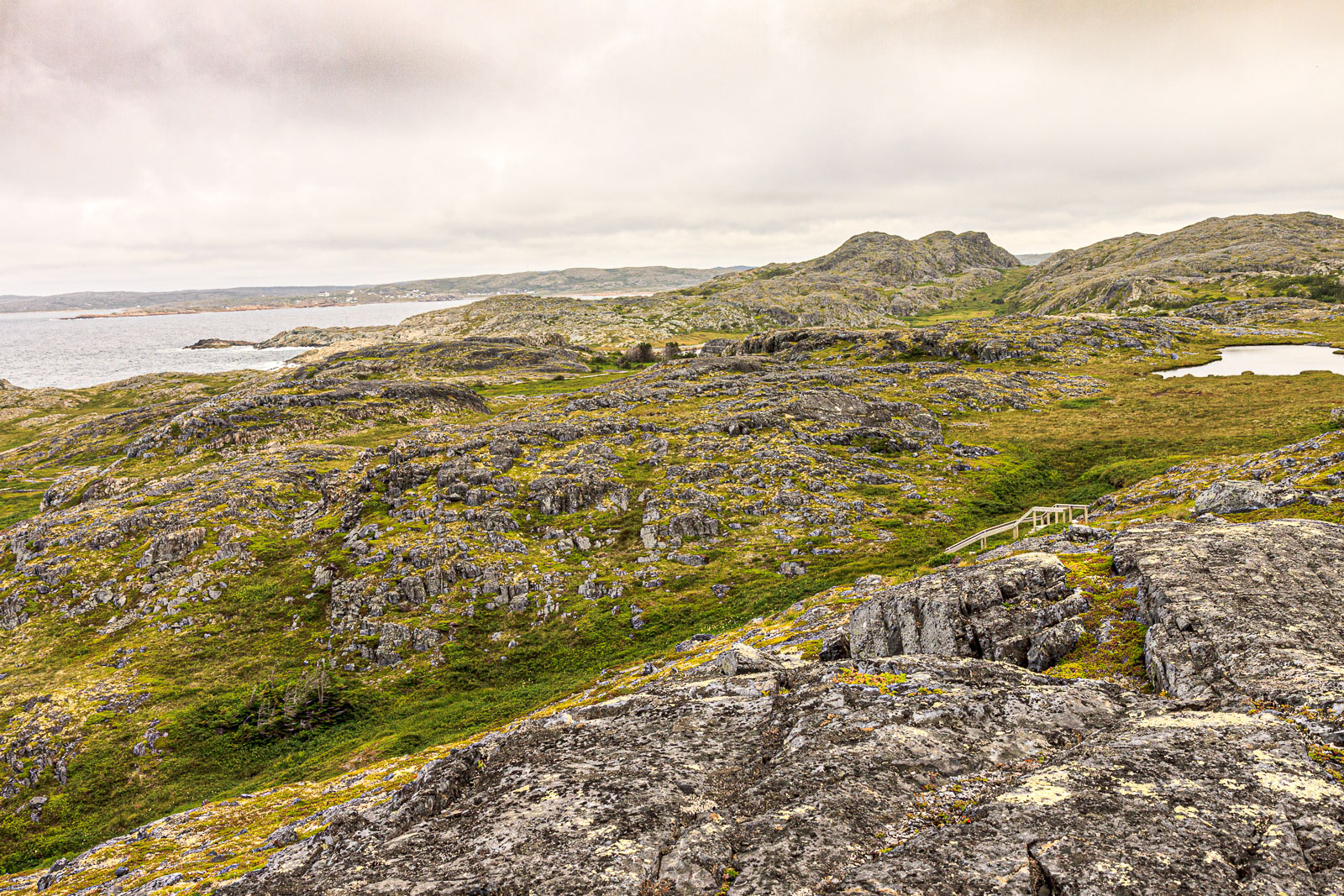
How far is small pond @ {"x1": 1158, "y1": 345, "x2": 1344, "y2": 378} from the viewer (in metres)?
92.7

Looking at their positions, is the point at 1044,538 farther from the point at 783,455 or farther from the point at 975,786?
the point at 783,455

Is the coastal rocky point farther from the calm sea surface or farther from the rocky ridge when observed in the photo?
the calm sea surface

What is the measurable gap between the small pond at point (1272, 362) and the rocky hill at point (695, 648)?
35.0 feet

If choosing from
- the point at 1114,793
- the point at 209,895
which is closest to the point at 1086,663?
the point at 1114,793

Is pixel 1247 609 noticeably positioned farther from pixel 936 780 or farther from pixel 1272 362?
pixel 1272 362

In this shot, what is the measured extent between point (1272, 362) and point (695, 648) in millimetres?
127209

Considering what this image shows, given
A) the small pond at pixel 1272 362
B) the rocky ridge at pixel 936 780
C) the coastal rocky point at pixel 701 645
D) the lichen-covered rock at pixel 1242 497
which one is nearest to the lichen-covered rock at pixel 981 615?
the coastal rocky point at pixel 701 645

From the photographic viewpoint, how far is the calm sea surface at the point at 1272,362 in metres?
92.7

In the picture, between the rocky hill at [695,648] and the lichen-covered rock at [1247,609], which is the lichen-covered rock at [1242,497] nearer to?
the rocky hill at [695,648]

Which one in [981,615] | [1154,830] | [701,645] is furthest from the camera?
[701,645]

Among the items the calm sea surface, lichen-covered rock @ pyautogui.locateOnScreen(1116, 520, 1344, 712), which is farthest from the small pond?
lichen-covered rock @ pyautogui.locateOnScreen(1116, 520, 1344, 712)

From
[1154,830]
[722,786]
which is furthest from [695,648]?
[1154,830]

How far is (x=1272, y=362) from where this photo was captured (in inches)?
3907

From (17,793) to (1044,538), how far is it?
5967cm
